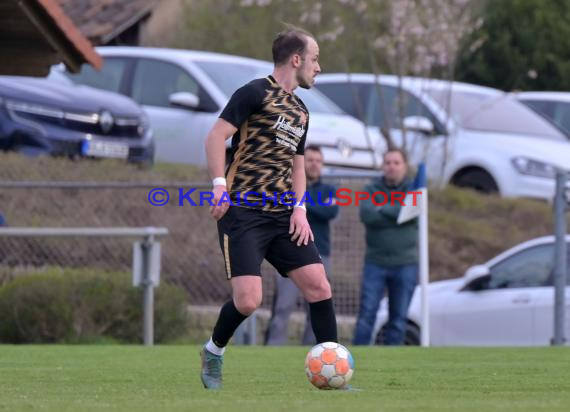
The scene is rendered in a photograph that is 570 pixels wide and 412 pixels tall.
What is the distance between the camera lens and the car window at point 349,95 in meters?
20.9

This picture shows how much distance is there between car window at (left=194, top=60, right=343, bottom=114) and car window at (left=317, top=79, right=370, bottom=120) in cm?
103

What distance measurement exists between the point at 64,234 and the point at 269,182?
281 inches

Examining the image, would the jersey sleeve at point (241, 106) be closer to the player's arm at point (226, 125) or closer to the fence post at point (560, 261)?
the player's arm at point (226, 125)

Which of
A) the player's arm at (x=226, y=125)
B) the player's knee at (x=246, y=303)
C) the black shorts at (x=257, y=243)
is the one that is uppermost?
the player's arm at (x=226, y=125)

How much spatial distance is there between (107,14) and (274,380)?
79.6ft

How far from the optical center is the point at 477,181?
19844 millimetres

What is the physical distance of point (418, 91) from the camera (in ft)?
70.0

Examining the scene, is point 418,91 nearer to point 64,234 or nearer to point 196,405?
point 64,234

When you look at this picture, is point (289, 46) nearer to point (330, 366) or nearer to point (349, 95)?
point (330, 366)

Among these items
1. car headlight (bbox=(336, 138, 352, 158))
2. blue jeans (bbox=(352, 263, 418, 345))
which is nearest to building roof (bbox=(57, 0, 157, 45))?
car headlight (bbox=(336, 138, 352, 158))

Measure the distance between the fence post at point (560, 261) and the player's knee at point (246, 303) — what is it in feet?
22.5

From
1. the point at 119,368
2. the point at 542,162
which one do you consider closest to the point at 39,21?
the point at 119,368

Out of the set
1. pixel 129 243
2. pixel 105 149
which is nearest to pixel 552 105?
pixel 105 149

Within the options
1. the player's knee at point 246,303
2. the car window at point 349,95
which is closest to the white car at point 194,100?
the car window at point 349,95
